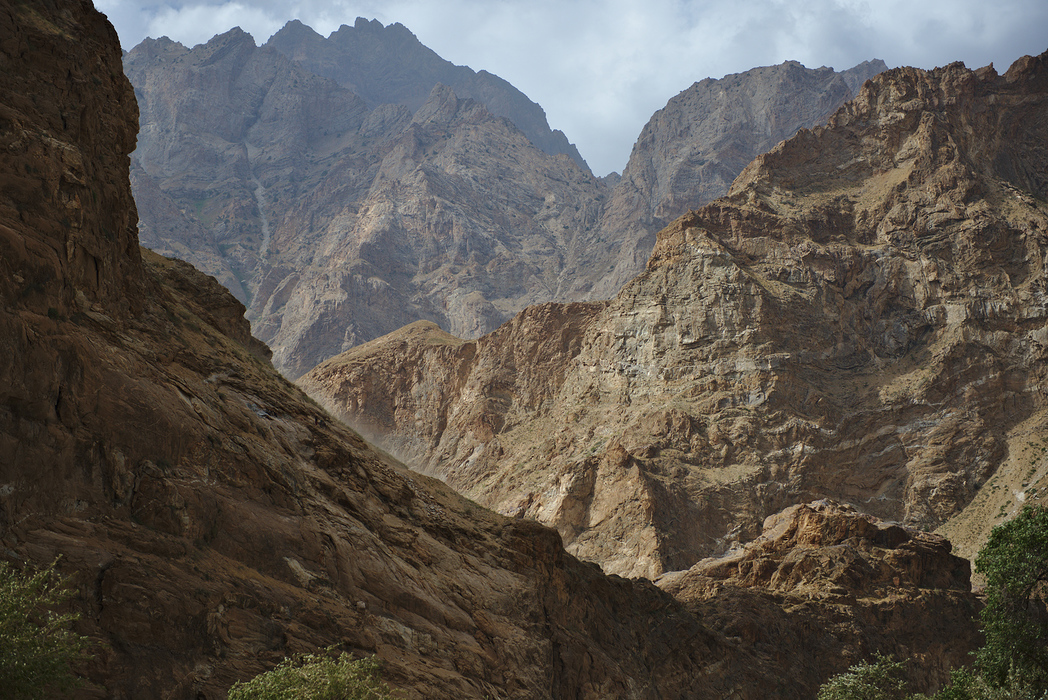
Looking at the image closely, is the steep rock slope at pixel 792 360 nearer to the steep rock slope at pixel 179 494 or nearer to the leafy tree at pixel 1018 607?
the steep rock slope at pixel 179 494

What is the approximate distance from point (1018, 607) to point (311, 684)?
2203 centimetres

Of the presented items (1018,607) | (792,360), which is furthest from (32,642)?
(792,360)

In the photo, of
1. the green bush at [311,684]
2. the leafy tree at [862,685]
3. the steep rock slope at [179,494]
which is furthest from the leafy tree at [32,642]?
the leafy tree at [862,685]

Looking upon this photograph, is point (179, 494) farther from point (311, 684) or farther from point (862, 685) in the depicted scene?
point (862, 685)

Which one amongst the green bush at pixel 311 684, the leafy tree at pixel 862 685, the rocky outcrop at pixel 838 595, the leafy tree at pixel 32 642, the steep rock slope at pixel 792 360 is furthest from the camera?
the steep rock slope at pixel 792 360

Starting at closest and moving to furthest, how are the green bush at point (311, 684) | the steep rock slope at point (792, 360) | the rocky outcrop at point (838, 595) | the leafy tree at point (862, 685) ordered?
the green bush at point (311, 684) → the leafy tree at point (862, 685) → the rocky outcrop at point (838, 595) → the steep rock slope at point (792, 360)

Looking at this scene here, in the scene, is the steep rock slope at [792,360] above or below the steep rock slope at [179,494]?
above

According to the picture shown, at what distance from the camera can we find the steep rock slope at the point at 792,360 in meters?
75.4

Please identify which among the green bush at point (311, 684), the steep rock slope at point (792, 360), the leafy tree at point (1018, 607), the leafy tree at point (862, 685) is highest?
the steep rock slope at point (792, 360)

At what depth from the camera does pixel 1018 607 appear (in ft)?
90.9

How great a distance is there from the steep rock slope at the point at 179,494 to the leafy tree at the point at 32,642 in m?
1.76

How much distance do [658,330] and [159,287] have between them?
65.0 m

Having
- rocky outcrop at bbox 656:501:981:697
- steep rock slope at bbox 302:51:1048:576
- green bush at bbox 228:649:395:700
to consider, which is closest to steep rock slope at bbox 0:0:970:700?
green bush at bbox 228:649:395:700

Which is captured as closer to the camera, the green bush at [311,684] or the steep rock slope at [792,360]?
the green bush at [311,684]
